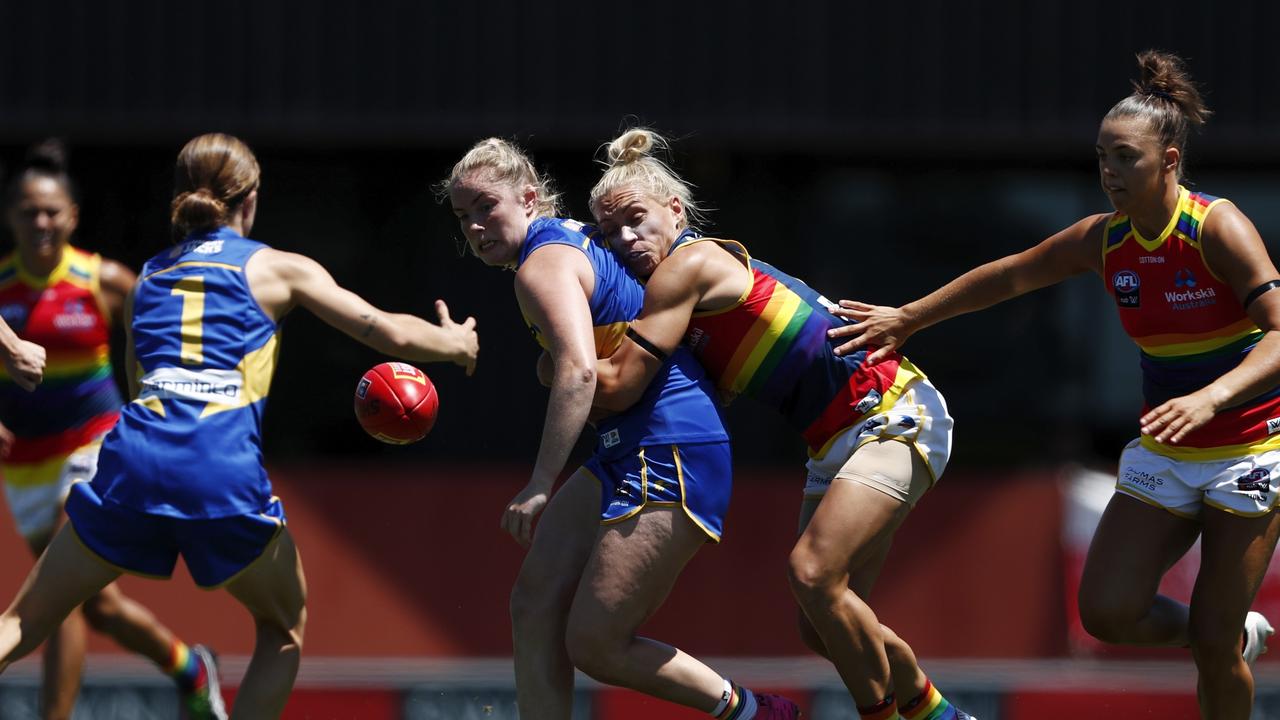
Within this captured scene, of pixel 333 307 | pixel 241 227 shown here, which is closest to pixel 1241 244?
pixel 333 307

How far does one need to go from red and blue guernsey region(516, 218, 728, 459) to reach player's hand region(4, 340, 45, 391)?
157 centimetres

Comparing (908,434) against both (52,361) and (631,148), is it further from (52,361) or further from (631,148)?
(52,361)

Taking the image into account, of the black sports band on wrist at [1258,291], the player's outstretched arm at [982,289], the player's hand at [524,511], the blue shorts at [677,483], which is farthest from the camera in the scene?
the player's outstretched arm at [982,289]

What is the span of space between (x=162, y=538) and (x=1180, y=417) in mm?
2988

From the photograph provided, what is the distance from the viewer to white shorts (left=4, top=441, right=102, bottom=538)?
19.9 feet

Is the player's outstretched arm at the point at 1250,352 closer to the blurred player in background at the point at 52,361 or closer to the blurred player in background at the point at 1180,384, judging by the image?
the blurred player in background at the point at 1180,384

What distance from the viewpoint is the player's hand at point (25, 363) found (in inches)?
184

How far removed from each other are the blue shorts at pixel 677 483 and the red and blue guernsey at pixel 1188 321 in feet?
4.36

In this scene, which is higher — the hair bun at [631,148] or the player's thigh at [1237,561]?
the hair bun at [631,148]

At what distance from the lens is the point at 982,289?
4.93 m

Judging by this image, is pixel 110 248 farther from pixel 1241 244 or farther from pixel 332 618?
pixel 1241 244

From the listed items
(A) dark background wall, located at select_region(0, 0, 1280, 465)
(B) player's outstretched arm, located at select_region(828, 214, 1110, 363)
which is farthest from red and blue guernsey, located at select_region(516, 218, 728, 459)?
(A) dark background wall, located at select_region(0, 0, 1280, 465)

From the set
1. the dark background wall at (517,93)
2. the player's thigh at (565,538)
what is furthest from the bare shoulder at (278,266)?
the dark background wall at (517,93)

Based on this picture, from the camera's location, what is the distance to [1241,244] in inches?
170
